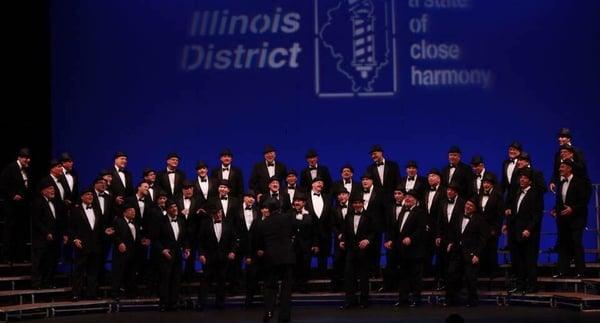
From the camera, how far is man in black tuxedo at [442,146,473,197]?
14828 mm

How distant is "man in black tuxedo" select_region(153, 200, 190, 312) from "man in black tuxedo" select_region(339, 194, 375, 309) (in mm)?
2138

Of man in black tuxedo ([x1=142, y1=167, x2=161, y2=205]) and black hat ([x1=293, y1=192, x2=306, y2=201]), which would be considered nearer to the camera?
black hat ([x1=293, y1=192, x2=306, y2=201])

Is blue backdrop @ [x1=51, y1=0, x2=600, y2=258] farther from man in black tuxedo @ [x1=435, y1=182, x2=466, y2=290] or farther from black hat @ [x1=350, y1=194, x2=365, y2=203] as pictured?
man in black tuxedo @ [x1=435, y1=182, x2=466, y2=290]

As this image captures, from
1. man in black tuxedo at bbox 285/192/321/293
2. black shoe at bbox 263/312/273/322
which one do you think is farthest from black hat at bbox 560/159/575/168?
black shoe at bbox 263/312/273/322

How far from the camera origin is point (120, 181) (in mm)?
15258

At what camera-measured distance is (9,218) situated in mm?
14852

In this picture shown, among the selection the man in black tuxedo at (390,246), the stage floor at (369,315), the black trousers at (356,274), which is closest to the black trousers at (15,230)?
the stage floor at (369,315)

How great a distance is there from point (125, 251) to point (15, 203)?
5.74 ft

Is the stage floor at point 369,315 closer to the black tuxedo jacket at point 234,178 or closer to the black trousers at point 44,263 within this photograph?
the black trousers at point 44,263

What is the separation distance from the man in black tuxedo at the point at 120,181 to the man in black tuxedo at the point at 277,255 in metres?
3.43

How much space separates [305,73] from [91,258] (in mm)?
4641

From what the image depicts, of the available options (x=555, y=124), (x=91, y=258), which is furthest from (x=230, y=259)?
(x=555, y=124)

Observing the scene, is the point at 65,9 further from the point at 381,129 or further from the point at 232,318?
the point at 232,318

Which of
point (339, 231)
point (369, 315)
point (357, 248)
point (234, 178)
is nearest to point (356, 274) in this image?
point (357, 248)
